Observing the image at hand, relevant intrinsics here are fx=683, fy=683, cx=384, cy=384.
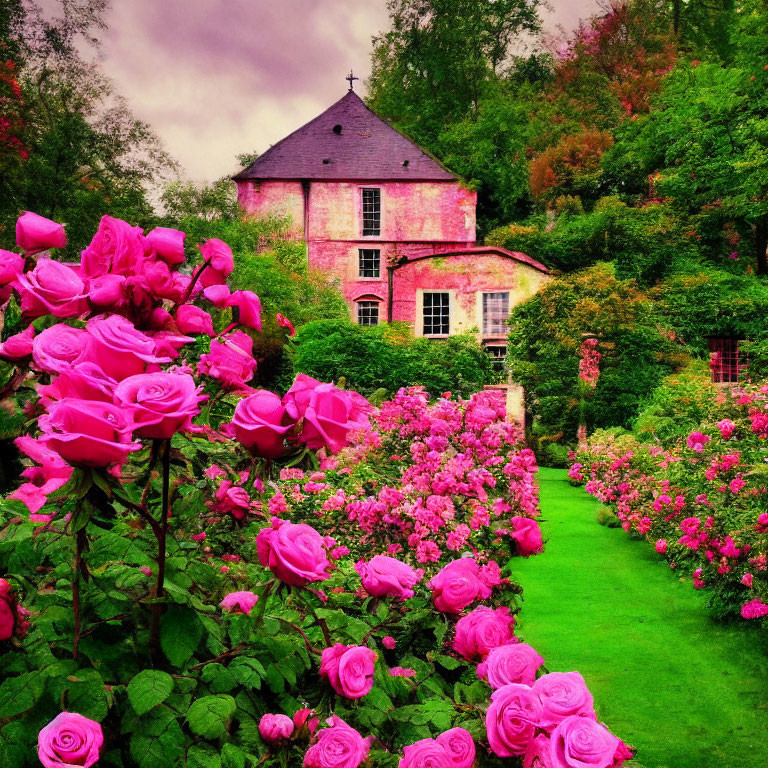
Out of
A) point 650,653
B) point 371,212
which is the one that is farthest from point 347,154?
point 650,653

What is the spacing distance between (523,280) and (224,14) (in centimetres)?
1197

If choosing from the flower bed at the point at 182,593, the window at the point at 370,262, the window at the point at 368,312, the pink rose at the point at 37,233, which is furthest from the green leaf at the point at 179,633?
the window at the point at 370,262

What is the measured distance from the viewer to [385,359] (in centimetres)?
1509

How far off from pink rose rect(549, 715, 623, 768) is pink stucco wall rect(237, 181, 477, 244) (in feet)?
70.1

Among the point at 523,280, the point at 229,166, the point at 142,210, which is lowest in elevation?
the point at 523,280

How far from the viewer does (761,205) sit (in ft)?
58.3

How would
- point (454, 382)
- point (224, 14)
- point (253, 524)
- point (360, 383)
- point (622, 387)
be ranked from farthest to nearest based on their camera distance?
point (622, 387) < point (454, 382) < point (360, 383) < point (224, 14) < point (253, 524)

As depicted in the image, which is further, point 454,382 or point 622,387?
point 622,387

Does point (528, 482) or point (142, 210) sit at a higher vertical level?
point (142, 210)

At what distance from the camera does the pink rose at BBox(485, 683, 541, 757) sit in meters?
1.03

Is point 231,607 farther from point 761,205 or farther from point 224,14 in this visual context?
point 761,205

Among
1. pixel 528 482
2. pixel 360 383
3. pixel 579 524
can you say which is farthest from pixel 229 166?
pixel 528 482

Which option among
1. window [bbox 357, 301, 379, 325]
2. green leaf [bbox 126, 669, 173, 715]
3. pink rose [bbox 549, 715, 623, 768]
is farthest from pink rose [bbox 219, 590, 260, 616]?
window [bbox 357, 301, 379, 325]

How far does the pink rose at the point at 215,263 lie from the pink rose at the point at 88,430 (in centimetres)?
55
